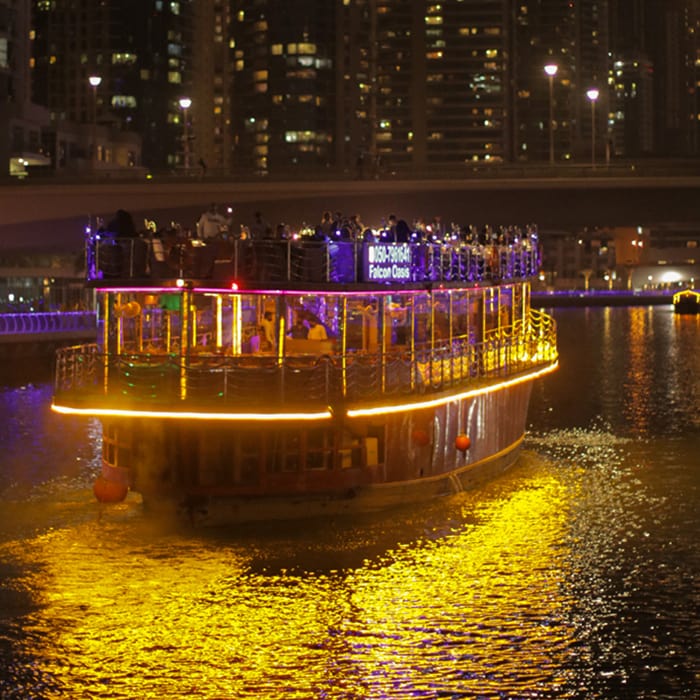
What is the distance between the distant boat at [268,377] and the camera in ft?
79.4

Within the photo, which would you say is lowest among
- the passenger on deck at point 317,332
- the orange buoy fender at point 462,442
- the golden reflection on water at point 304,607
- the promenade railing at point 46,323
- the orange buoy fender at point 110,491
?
the golden reflection on water at point 304,607

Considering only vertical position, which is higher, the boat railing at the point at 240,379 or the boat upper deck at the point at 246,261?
the boat upper deck at the point at 246,261

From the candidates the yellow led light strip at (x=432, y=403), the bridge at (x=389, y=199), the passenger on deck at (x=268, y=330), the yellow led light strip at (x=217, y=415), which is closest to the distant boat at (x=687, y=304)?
the bridge at (x=389, y=199)

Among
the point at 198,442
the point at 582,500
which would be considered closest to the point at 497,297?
the point at 582,500

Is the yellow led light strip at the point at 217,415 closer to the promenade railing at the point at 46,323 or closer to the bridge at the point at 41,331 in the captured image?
the bridge at the point at 41,331

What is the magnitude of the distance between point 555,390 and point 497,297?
23655 millimetres

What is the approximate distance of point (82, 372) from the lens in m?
25.2

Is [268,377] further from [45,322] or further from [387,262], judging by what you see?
[45,322]

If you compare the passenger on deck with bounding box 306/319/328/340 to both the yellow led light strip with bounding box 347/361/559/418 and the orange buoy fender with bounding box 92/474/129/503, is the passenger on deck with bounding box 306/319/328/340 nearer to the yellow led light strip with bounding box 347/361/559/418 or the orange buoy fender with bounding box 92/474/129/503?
the yellow led light strip with bounding box 347/361/559/418

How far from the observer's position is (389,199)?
73500 millimetres

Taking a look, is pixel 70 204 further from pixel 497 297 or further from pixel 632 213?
pixel 497 297

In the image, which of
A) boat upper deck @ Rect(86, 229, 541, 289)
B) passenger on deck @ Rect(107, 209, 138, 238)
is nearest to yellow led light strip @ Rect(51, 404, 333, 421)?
boat upper deck @ Rect(86, 229, 541, 289)

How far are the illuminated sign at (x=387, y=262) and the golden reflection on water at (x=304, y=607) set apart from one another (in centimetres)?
450

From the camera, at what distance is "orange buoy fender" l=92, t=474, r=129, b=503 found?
2531 cm
